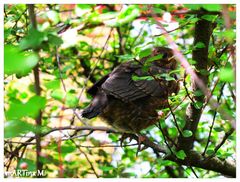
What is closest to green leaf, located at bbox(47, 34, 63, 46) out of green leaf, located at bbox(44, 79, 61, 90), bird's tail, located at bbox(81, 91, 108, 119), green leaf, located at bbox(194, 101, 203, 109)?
green leaf, located at bbox(44, 79, 61, 90)

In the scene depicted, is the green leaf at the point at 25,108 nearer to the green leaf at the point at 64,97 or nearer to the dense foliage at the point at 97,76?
the dense foliage at the point at 97,76

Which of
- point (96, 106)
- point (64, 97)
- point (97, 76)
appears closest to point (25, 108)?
point (64, 97)

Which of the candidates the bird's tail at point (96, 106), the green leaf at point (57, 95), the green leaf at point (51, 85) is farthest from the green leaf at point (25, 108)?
the bird's tail at point (96, 106)

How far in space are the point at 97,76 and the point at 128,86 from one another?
1.07m

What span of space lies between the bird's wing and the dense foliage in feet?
0.55

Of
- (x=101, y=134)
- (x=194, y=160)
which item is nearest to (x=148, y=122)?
(x=194, y=160)

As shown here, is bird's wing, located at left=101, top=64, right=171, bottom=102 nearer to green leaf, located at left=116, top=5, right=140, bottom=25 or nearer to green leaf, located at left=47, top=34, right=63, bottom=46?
green leaf, located at left=116, top=5, right=140, bottom=25

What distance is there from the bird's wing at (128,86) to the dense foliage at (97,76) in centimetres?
17

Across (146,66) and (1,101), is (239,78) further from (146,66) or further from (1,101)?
(1,101)

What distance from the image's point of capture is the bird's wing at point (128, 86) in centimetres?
279

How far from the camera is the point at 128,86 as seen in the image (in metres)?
2.83

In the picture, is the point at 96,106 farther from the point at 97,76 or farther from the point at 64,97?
the point at 64,97

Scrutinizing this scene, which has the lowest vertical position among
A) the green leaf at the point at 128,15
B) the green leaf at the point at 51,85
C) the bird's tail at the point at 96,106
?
the bird's tail at the point at 96,106

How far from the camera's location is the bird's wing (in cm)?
279
